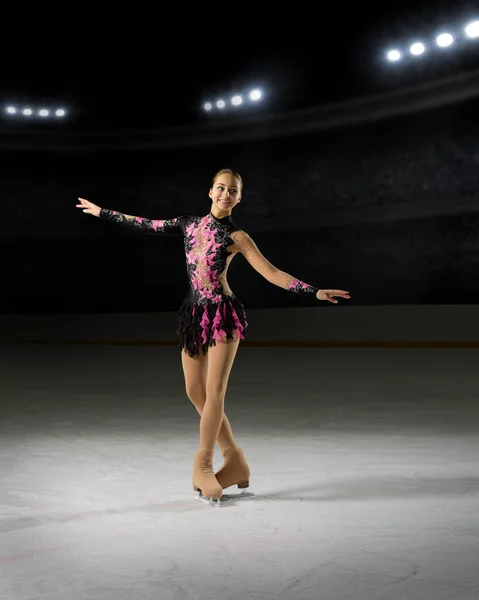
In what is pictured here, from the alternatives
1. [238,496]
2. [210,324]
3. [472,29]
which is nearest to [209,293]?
[210,324]

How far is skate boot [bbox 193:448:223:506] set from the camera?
4.18 metres

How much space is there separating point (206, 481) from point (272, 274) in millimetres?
966

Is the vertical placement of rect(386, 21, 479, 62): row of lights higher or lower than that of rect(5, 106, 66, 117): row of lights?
lower

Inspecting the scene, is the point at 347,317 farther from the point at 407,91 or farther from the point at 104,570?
the point at 104,570

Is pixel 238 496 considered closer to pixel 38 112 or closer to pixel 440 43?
pixel 440 43

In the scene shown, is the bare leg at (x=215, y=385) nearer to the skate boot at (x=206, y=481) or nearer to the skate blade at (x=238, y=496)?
the skate boot at (x=206, y=481)

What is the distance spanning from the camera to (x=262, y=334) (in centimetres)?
1414

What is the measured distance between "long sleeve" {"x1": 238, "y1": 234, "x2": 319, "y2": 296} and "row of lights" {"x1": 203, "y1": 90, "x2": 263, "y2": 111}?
17.2 metres

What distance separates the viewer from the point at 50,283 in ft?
68.8

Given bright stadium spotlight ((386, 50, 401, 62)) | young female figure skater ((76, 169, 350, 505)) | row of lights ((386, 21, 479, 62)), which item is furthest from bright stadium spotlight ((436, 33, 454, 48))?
young female figure skater ((76, 169, 350, 505))

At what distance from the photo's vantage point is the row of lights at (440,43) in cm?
1775

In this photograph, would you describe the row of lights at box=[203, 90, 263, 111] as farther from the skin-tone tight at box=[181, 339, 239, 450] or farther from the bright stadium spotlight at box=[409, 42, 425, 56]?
the skin-tone tight at box=[181, 339, 239, 450]

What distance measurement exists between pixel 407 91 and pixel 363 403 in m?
12.8

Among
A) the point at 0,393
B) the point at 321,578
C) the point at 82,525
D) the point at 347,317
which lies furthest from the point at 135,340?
the point at 321,578
